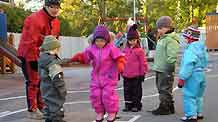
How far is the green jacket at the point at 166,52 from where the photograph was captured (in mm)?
10117

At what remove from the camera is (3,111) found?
36.3ft

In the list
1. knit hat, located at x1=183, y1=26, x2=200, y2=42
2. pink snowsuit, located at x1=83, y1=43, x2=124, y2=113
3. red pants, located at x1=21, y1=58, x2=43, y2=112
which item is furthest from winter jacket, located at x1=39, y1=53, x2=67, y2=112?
knit hat, located at x1=183, y1=26, x2=200, y2=42

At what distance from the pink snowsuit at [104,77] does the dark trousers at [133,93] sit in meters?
2.55

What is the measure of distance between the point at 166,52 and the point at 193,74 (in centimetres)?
118

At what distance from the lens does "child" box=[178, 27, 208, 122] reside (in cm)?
907

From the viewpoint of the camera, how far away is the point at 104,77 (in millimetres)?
8273

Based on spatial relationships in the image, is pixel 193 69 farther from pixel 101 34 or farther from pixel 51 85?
pixel 51 85

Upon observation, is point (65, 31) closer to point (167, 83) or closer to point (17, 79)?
point (17, 79)

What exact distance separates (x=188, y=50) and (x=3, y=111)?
410 cm

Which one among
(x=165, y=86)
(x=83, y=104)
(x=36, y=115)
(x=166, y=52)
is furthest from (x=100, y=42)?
(x=83, y=104)

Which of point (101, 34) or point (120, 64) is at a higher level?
point (101, 34)

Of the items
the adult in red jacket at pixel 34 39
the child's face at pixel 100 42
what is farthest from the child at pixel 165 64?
the child's face at pixel 100 42

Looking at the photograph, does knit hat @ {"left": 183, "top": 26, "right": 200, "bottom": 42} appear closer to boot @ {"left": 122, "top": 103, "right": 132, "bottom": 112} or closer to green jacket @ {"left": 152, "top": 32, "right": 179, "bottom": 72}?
green jacket @ {"left": 152, "top": 32, "right": 179, "bottom": 72}

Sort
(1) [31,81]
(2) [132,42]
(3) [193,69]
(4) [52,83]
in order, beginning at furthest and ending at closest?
(2) [132,42] → (1) [31,81] → (3) [193,69] → (4) [52,83]
